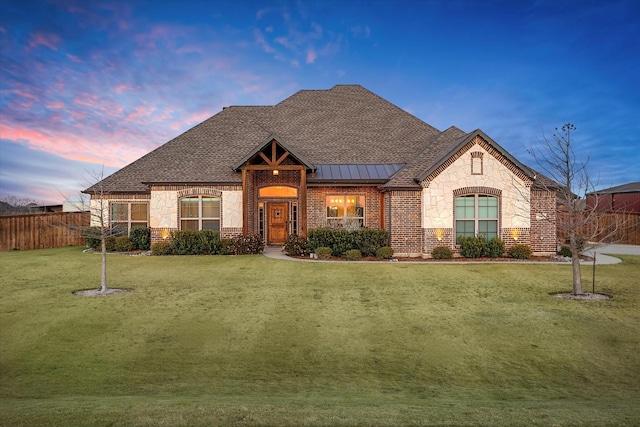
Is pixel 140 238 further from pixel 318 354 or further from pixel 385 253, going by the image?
pixel 318 354

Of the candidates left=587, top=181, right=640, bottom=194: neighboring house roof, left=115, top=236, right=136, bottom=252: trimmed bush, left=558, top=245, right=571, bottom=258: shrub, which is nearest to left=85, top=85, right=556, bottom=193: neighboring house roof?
left=115, top=236, right=136, bottom=252: trimmed bush

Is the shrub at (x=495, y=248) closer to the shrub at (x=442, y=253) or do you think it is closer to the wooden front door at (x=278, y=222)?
the shrub at (x=442, y=253)

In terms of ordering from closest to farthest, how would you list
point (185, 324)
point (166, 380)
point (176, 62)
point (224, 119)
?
point (166, 380) < point (185, 324) < point (176, 62) < point (224, 119)

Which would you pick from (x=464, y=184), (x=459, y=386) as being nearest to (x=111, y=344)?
(x=459, y=386)

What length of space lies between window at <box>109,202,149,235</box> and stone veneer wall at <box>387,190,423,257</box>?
13.2 m

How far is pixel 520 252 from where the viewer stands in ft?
56.0

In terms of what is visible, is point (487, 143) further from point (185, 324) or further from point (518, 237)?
point (185, 324)

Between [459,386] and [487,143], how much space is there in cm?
1463

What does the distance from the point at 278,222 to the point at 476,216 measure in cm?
1018

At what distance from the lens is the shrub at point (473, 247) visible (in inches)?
678

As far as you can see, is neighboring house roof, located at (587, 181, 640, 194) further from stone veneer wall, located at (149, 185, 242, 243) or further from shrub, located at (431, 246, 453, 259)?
stone veneer wall, located at (149, 185, 242, 243)

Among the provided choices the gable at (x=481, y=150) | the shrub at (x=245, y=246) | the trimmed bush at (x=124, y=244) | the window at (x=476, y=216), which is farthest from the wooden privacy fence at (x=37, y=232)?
the window at (x=476, y=216)

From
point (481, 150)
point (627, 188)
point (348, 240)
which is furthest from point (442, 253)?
point (627, 188)

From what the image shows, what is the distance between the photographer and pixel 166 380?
5.38 meters
